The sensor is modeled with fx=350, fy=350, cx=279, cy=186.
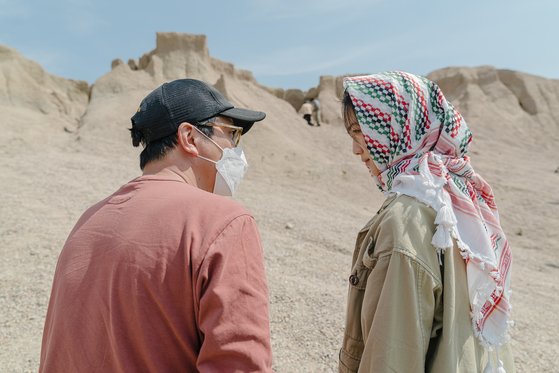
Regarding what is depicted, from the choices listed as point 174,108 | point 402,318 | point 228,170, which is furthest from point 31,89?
point 402,318

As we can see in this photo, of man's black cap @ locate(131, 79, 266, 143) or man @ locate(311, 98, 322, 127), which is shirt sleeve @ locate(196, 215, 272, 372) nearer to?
man's black cap @ locate(131, 79, 266, 143)

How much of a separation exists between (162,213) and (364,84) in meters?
1.11

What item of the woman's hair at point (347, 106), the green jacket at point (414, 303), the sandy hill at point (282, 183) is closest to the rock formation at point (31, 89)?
the sandy hill at point (282, 183)

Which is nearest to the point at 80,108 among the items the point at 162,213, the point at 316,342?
the point at 316,342

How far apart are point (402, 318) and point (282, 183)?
28.7 feet

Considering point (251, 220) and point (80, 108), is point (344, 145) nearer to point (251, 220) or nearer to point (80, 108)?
point (80, 108)

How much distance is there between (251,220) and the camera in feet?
3.37

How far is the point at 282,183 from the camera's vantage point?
993 cm

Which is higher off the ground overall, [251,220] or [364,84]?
[364,84]

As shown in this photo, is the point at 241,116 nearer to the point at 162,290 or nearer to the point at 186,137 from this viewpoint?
the point at 186,137

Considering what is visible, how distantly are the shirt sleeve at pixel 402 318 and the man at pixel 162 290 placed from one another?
0.47 metres

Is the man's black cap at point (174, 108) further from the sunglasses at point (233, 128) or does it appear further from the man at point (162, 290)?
the man at point (162, 290)

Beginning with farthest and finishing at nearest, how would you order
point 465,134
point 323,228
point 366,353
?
point 323,228 → point 465,134 → point 366,353

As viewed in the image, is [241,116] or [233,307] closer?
[233,307]
